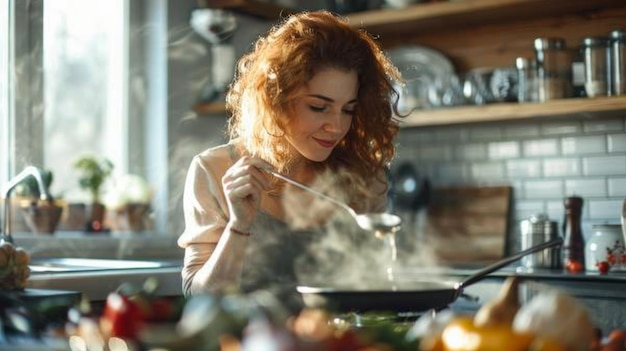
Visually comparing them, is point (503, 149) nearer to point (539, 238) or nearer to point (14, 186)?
point (539, 238)

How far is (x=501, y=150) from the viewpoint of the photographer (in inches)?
157

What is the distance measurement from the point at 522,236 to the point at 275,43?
1.63 m

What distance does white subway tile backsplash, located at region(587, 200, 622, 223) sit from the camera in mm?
3682

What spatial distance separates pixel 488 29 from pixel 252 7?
109 cm

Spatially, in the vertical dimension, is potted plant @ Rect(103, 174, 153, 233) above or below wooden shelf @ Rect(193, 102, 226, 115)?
below

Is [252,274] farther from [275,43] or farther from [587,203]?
[587,203]

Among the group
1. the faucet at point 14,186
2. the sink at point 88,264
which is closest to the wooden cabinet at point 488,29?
the sink at point 88,264

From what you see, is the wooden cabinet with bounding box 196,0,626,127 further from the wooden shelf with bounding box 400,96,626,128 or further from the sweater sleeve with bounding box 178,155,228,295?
the sweater sleeve with bounding box 178,155,228,295

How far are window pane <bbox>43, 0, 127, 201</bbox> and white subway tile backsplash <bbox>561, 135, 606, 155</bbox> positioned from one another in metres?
1.95

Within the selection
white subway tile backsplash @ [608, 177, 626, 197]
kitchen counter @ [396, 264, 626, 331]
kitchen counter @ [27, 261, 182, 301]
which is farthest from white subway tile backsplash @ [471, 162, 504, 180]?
kitchen counter @ [27, 261, 182, 301]

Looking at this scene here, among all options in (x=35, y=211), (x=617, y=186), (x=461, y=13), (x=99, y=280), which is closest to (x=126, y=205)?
(x=35, y=211)

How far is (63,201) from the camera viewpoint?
11.9 ft

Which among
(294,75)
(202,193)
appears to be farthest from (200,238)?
(294,75)

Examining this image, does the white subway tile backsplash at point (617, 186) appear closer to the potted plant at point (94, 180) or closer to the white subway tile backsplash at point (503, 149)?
the white subway tile backsplash at point (503, 149)
